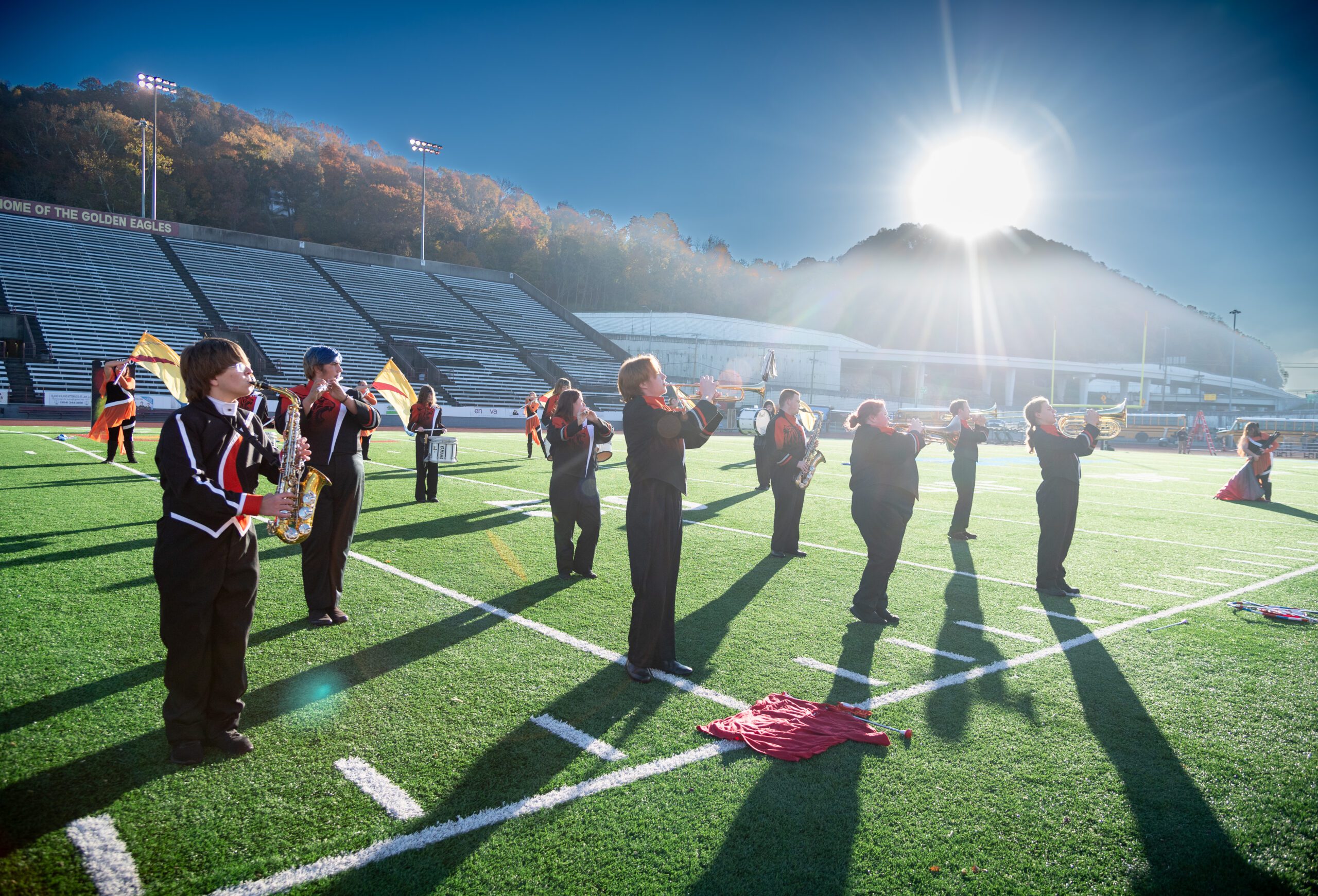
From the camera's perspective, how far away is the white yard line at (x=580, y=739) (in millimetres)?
3604

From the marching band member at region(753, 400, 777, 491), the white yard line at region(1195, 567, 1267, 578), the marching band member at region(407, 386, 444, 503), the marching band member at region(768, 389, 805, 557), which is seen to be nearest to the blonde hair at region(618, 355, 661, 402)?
the marching band member at region(768, 389, 805, 557)

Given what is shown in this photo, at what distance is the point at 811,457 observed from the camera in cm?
866

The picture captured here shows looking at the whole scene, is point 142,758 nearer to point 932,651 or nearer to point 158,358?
point 932,651

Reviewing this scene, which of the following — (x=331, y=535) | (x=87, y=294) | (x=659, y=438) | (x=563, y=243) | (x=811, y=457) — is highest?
(x=563, y=243)

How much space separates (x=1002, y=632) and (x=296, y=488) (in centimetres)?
533

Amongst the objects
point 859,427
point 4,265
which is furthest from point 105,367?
point 4,265

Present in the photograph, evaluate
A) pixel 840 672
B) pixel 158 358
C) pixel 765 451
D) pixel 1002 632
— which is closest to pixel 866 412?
pixel 1002 632

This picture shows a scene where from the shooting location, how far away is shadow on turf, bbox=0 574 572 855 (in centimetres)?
291

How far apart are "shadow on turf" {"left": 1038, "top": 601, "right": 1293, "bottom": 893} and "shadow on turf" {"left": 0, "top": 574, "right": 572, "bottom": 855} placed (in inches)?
95.2

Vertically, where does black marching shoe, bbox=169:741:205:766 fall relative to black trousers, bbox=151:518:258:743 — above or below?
below

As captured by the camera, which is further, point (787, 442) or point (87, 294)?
point (87, 294)

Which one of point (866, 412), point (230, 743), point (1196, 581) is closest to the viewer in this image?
point (230, 743)

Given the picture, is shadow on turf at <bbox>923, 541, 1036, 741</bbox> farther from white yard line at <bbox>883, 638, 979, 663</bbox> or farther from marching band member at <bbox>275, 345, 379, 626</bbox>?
marching band member at <bbox>275, 345, 379, 626</bbox>

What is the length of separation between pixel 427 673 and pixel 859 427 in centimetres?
428
